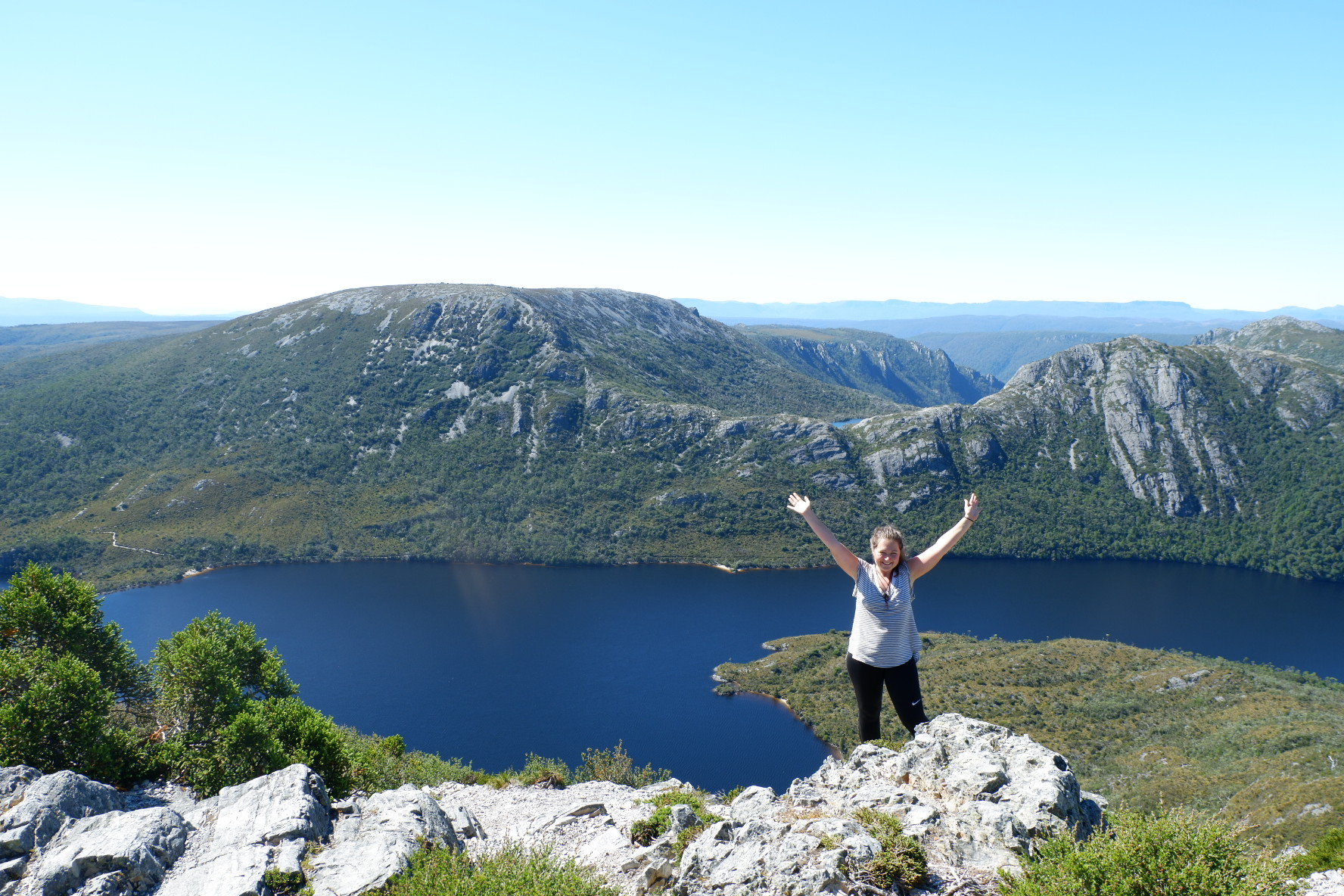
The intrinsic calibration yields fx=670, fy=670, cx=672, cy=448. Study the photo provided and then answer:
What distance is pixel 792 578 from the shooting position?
448 ft

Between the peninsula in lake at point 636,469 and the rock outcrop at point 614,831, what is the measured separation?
126 m

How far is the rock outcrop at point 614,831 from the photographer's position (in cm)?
1102

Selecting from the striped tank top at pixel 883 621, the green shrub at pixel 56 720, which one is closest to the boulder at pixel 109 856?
the green shrub at pixel 56 720

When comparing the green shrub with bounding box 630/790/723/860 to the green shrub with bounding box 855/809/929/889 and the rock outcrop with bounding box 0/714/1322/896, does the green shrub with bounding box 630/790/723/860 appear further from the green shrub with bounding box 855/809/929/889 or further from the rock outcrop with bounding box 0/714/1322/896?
the green shrub with bounding box 855/809/929/889

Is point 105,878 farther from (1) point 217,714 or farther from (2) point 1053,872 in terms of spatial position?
(2) point 1053,872

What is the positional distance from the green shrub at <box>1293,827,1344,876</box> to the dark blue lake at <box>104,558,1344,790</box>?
2245 inches

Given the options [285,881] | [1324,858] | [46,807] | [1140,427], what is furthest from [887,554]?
[1140,427]

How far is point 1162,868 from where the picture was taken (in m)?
8.72

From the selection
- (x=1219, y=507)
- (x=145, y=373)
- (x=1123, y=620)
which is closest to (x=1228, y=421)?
(x=1219, y=507)

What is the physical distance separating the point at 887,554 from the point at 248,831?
54.9ft

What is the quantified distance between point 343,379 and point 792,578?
14139 cm

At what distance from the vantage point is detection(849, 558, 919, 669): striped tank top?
9.67 m

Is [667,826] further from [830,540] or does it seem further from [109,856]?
[109,856]

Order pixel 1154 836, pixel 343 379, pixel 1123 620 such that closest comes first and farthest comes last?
pixel 1154 836 < pixel 1123 620 < pixel 343 379
